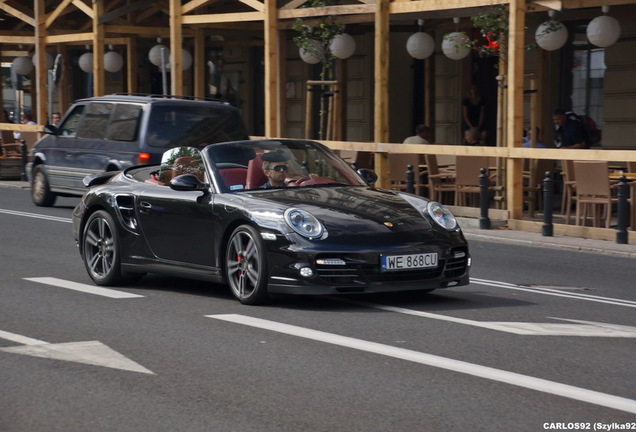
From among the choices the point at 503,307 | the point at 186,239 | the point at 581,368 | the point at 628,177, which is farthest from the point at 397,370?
the point at 628,177

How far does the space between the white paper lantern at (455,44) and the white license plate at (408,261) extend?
1181 centimetres

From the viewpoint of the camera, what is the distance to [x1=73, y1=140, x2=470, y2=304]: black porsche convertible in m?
9.40

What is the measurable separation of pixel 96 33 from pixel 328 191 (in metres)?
18.4

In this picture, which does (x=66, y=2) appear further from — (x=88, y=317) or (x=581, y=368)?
(x=581, y=368)

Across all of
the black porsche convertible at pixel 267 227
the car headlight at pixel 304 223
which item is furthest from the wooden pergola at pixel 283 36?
the car headlight at pixel 304 223

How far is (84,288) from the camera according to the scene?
1111cm

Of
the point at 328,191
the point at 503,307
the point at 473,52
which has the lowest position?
the point at 503,307

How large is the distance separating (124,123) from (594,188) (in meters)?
6.84

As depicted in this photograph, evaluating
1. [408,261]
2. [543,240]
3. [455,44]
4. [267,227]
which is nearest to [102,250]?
[267,227]

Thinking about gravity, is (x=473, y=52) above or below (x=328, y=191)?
above

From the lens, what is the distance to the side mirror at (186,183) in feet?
33.4

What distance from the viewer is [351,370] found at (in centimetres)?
714

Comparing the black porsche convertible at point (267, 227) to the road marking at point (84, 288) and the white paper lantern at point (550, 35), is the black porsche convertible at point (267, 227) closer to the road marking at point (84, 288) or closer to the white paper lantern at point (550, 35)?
the road marking at point (84, 288)

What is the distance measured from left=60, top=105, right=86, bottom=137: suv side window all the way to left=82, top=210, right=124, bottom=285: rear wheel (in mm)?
8833
